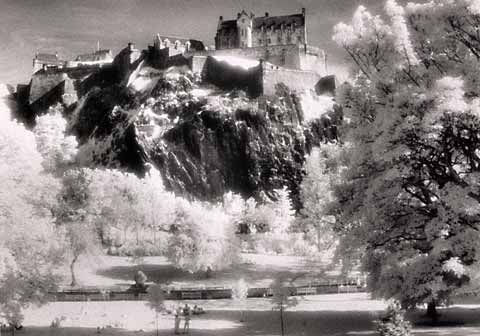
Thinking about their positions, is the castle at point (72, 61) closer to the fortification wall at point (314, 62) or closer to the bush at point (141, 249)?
the fortification wall at point (314, 62)

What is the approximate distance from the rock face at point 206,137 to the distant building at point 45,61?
28.9 metres

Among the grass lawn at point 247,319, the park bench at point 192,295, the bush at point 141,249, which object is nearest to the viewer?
the grass lawn at point 247,319

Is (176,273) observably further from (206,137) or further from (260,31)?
(260,31)

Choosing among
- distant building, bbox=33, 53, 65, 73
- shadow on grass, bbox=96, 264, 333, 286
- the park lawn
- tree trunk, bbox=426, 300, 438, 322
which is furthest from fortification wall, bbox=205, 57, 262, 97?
tree trunk, bbox=426, 300, 438, 322

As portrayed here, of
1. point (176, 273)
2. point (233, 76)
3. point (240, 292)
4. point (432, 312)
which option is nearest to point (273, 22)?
point (233, 76)

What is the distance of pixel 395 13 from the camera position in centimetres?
2100

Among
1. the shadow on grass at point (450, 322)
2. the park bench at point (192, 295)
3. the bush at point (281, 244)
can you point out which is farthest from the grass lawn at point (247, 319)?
the bush at point (281, 244)

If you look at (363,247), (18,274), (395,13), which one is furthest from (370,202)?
(18,274)

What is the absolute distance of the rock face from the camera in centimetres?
10569

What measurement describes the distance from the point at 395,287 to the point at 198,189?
8120 centimetres

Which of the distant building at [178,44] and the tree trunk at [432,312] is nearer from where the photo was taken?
the tree trunk at [432,312]

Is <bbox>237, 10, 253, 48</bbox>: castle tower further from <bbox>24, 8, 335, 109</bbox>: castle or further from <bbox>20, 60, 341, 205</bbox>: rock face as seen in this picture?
<bbox>20, 60, 341, 205</bbox>: rock face

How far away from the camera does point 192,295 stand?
41344 mm

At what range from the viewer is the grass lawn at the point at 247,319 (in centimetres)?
2741
